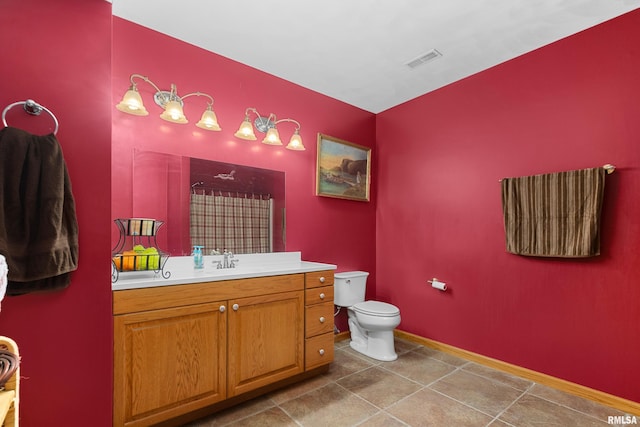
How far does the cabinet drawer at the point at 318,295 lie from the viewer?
2.24m

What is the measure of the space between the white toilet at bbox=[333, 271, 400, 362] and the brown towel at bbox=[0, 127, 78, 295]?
2.13 metres

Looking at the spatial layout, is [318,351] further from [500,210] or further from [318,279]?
[500,210]

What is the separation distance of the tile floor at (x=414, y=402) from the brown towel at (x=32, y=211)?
46.7 inches

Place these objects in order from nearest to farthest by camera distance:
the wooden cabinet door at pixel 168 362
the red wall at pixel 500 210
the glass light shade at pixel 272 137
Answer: the wooden cabinet door at pixel 168 362 → the red wall at pixel 500 210 → the glass light shade at pixel 272 137

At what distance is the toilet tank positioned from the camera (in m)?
2.93

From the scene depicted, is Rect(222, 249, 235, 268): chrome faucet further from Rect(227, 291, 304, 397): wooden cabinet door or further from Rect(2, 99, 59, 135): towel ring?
Rect(2, 99, 59, 135): towel ring

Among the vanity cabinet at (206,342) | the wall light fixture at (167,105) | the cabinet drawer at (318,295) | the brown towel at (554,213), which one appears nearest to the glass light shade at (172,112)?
the wall light fixture at (167,105)

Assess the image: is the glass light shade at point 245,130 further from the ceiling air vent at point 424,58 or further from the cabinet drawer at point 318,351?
the cabinet drawer at point 318,351

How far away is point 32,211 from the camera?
123 cm

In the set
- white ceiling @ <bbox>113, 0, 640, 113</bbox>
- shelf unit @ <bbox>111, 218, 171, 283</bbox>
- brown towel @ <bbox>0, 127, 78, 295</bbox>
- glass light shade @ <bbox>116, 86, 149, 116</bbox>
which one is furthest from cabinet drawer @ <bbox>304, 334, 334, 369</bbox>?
white ceiling @ <bbox>113, 0, 640, 113</bbox>

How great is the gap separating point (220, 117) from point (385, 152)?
6.10ft

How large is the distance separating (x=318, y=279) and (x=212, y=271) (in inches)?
30.3

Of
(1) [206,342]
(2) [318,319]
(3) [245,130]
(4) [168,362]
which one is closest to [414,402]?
(2) [318,319]

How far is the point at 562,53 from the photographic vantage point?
7.25ft
